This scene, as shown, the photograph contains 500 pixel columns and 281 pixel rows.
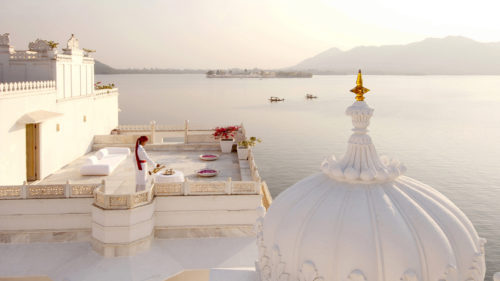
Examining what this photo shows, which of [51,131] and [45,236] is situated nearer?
[45,236]

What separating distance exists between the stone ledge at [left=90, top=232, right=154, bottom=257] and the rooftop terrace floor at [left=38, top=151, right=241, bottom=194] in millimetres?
2342

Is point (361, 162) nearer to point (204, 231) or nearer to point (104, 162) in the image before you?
point (204, 231)

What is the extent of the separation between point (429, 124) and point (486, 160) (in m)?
26.4

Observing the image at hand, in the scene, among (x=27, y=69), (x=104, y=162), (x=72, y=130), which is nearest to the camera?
(x=104, y=162)

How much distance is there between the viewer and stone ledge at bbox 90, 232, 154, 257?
13.8m

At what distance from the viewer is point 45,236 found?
14945mm

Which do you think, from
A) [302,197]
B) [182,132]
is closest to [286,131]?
[182,132]

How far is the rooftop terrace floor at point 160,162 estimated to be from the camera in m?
17.6

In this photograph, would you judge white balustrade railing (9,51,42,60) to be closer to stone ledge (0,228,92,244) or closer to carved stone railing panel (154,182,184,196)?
A: stone ledge (0,228,92,244)

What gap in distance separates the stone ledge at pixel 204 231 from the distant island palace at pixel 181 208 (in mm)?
36

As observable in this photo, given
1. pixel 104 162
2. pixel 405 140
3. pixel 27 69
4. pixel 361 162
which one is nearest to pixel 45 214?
pixel 104 162

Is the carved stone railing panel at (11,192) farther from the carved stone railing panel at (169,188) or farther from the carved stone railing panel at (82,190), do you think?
the carved stone railing panel at (169,188)

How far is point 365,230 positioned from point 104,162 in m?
15.7

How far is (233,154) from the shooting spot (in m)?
24.1
